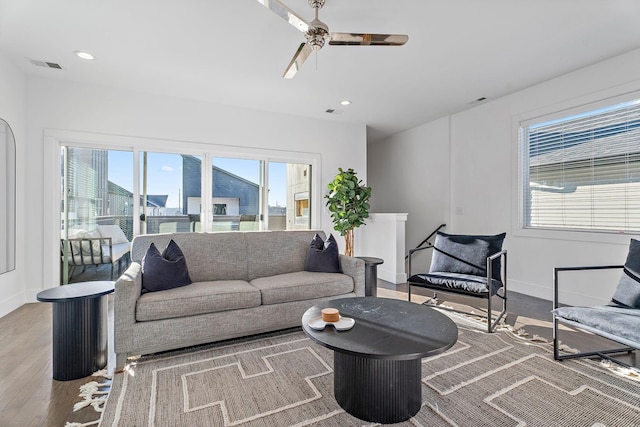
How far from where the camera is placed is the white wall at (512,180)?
130 inches

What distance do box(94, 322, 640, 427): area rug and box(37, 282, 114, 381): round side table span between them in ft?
0.95

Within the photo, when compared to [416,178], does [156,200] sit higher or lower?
lower

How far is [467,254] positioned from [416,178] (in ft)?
9.56

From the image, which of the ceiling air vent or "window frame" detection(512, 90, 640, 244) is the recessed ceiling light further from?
"window frame" detection(512, 90, 640, 244)

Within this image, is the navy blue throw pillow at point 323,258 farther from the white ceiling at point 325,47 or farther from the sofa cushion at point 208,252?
the white ceiling at point 325,47

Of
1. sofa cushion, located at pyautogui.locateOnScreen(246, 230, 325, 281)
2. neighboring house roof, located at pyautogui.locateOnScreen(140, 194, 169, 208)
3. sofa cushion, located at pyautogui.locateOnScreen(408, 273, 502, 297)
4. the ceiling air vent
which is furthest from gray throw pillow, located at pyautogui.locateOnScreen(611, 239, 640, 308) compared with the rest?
the ceiling air vent

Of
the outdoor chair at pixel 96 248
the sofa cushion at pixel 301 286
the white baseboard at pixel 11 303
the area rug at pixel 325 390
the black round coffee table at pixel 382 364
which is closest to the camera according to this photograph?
the black round coffee table at pixel 382 364

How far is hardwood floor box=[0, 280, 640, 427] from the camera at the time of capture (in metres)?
1.65

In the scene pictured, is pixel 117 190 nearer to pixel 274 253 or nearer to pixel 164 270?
pixel 164 270

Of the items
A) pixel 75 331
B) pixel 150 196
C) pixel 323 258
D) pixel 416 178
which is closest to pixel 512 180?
pixel 416 178

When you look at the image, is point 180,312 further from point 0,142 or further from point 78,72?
point 78,72

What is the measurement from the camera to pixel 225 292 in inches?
96.7

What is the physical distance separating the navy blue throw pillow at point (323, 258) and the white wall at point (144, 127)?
204cm

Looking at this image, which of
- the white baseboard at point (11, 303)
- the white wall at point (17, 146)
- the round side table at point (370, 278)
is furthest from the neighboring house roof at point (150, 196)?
the round side table at point (370, 278)
